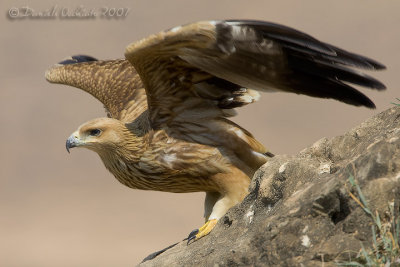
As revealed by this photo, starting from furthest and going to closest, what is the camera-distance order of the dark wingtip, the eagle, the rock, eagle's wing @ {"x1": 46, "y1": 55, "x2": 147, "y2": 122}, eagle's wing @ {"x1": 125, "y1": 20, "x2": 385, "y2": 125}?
the dark wingtip
eagle's wing @ {"x1": 46, "y1": 55, "x2": 147, "y2": 122}
the eagle
eagle's wing @ {"x1": 125, "y1": 20, "x2": 385, "y2": 125}
the rock

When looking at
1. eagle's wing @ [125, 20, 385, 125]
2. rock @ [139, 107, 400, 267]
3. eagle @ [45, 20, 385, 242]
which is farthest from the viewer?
eagle @ [45, 20, 385, 242]

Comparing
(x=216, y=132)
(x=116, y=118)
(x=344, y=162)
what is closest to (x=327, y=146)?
(x=344, y=162)

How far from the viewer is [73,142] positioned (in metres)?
6.89

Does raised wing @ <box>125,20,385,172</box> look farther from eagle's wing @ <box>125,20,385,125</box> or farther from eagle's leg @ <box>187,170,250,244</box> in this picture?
eagle's leg @ <box>187,170,250,244</box>

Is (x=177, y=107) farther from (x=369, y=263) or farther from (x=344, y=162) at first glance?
(x=369, y=263)

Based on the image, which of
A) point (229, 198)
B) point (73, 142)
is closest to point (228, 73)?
point (229, 198)

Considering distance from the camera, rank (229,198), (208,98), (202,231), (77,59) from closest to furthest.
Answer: (202,231) → (229,198) → (208,98) → (77,59)

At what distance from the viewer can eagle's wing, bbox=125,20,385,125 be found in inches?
215

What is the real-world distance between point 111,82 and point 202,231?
108 inches

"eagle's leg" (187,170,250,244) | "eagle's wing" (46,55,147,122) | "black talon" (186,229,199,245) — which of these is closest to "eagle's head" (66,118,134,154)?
"eagle's wing" (46,55,147,122)

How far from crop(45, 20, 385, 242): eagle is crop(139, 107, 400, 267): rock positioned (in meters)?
1.04

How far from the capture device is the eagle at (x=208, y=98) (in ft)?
18.4

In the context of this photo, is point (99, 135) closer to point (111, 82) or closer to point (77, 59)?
point (111, 82)

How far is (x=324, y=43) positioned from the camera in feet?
17.4
